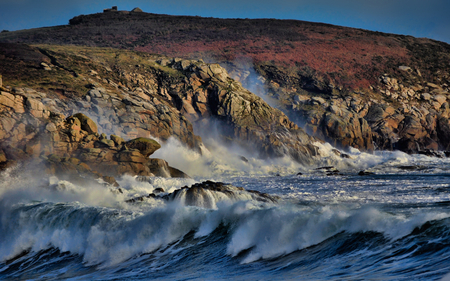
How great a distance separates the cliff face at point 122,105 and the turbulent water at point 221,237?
17.4 feet

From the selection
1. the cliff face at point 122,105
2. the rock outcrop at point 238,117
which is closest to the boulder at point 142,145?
the cliff face at point 122,105

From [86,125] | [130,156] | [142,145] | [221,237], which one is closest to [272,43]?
[142,145]

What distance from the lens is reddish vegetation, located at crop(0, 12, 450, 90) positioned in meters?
65.6

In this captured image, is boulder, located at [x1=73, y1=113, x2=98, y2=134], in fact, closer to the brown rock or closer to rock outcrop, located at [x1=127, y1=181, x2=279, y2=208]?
the brown rock

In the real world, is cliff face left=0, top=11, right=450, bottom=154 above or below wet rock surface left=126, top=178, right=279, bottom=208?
above

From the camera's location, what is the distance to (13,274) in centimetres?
1273

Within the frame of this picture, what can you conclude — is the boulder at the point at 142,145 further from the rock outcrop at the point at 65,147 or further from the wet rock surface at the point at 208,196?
the wet rock surface at the point at 208,196

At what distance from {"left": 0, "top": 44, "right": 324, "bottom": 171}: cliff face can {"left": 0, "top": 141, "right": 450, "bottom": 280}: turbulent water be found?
5.32 metres

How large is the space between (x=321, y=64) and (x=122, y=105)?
40.6m

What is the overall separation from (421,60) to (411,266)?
7912 cm

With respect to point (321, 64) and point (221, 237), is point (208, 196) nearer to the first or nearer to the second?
point (221, 237)

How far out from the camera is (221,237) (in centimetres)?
1183

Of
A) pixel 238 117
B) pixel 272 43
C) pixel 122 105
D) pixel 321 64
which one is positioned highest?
pixel 272 43

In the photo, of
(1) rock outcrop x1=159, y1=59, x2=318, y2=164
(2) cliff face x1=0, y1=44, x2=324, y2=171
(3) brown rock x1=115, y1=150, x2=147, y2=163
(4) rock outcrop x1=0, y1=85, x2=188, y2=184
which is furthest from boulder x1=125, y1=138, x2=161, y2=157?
(1) rock outcrop x1=159, y1=59, x2=318, y2=164
